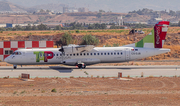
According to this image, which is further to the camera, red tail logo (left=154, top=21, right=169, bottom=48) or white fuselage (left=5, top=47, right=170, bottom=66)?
red tail logo (left=154, top=21, right=169, bottom=48)

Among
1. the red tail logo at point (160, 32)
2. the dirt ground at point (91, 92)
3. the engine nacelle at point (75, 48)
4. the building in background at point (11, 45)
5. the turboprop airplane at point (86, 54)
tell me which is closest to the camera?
the dirt ground at point (91, 92)

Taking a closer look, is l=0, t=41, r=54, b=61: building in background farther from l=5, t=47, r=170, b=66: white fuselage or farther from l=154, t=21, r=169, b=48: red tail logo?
l=154, t=21, r=169, b=48: red tail logo

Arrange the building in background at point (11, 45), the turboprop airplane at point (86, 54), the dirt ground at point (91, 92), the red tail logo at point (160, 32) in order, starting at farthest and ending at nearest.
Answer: the building in background at point (11, 45)
the red tail logo at point (160, 32)
the turboprop airplane at point (86, 54)
the dirt ground at point (91, 92)

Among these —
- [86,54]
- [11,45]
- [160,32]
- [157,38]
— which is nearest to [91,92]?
[86,54]

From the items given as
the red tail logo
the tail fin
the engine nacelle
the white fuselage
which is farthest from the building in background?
the red tail logo

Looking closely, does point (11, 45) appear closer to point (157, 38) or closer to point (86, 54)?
point (86, 54)

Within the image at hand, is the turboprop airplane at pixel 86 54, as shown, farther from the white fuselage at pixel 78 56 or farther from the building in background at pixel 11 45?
the building in background at pixel 11 45

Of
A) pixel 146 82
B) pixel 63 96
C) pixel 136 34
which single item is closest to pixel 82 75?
pixel 146 82

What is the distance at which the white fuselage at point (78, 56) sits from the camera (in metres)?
38.6

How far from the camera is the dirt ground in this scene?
810 inches

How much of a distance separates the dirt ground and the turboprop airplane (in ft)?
27.5

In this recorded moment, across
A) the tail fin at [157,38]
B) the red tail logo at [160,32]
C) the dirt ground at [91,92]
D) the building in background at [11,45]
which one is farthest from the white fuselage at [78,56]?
the building in background at [11,45]

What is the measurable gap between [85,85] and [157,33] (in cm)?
1804

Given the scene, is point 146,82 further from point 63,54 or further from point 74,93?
point 63,54
